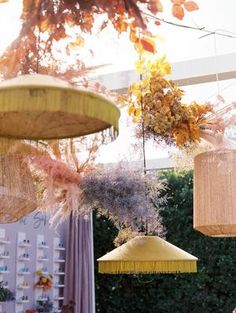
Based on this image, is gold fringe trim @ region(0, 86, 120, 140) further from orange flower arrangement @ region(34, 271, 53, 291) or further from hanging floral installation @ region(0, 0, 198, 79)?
orange flower arrangement @ region(34, 271, 53, 291)

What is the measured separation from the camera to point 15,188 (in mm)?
2580

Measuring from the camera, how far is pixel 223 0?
2984mm

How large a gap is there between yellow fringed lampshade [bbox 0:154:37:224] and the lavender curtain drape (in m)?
4.14

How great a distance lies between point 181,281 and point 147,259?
3.57 metres

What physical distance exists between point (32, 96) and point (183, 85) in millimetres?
3406

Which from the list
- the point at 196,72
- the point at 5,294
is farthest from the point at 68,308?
the point at 196,72

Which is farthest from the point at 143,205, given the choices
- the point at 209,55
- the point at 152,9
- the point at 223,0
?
the point at 152,9

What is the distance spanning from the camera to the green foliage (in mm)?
6562

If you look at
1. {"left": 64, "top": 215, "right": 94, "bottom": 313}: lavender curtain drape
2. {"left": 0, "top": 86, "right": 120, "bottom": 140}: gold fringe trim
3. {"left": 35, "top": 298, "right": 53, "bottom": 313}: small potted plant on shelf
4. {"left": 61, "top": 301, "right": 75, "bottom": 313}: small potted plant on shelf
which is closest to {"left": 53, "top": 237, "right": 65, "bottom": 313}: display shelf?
{"left": 64, "top": 215, "right": 94, "bottom": 313}: lavender curtain drape

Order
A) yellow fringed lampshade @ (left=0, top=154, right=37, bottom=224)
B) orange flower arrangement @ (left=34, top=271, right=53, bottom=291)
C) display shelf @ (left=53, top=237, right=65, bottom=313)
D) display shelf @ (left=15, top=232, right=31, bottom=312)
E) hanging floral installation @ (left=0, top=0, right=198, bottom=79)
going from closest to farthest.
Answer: hanging floral installation @ (left=0, top=0, right=198, bottom=79), yellow fringed lampshade @ (left=0, top=154, right=37, bottom=224), display shelf @ (left=15, top=232, right=31, bottom=312), orange flower arrangement @ (left=34, top=271, right=53, bottom=291), display shelf @ (left=53, top=237, right=65, bottom=313)

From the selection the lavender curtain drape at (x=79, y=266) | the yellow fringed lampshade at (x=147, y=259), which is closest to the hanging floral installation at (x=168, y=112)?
the yellow fringed lampshade at (x=147, y=259)

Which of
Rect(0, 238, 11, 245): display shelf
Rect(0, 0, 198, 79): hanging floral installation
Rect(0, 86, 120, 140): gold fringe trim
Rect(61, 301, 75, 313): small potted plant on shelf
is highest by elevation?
Rect(0, 0, 198, 79): hanging floral installation

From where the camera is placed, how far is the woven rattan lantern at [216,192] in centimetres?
300

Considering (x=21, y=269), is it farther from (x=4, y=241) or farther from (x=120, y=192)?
(x=120, y=192)
